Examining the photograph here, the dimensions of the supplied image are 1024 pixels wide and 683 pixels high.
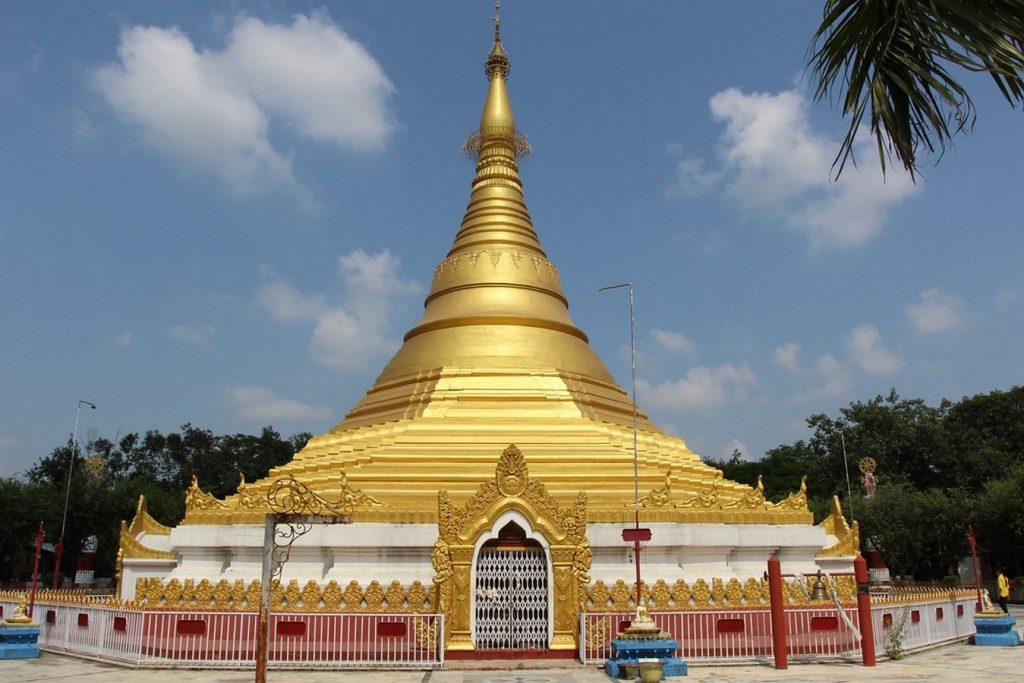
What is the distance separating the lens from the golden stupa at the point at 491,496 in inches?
550

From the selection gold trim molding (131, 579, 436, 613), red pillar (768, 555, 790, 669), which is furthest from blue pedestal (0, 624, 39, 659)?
red pillar (768, 555, 790, 669)

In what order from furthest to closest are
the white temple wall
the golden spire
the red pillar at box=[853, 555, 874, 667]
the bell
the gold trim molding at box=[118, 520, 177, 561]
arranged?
the gold trim molding at box=[118, 520, 177, 561] < the golden spire < the white temple wall < the bell < the red pillar at box=[853, 555, 874, 667]

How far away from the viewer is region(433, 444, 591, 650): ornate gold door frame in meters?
13.7

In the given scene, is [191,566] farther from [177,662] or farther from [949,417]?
[949,417]

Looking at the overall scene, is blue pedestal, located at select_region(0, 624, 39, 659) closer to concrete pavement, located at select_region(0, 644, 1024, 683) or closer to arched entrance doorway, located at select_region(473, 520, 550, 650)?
concrete pavement, located at select_region(0, 644, 1024, 683)

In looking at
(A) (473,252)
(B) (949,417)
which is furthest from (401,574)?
(B) (949,417)

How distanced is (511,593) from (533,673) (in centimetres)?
200

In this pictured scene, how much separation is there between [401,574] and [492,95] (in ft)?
57.2

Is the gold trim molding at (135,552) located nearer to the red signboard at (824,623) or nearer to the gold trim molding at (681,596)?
the gold trim molding at (681,596)

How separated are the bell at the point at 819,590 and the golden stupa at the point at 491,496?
1.25 m

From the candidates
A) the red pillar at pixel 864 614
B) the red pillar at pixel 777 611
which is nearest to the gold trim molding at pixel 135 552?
the red pillar at pixel 777 611

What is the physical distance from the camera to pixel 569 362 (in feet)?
73.4

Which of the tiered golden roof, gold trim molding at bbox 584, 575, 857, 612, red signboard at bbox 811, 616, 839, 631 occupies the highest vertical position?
the tiered golden roof

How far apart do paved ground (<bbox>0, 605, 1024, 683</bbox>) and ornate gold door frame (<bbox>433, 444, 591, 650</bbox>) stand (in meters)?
0.69
